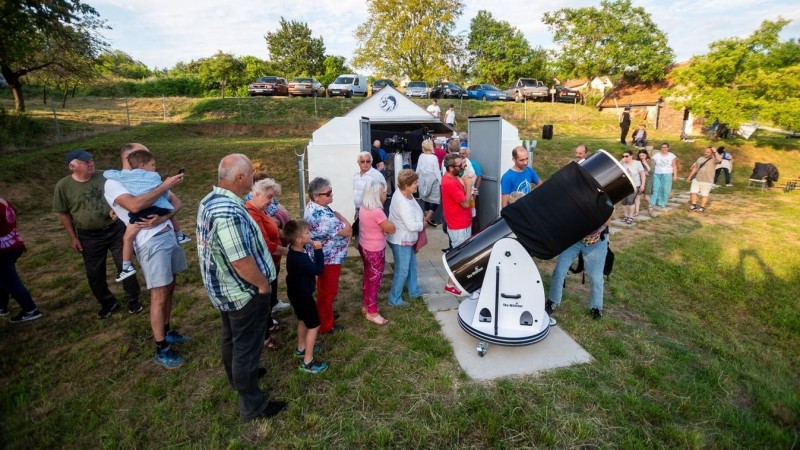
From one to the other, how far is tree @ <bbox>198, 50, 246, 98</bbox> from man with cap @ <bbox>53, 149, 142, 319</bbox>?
2880cm

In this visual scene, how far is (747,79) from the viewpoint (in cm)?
1628

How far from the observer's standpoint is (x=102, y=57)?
15.0 meters

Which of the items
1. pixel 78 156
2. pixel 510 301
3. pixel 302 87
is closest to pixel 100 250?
pixel 78 156

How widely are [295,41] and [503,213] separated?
4972cm

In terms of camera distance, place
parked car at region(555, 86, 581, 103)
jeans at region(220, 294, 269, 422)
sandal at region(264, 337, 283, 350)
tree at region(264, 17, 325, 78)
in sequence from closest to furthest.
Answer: jeans at region(220, 294, 269, 422), sandal at region(264, 337, 283, 350), parked car at region(555, 86, 581, 103), tree at region(264, 17, 325, 78)

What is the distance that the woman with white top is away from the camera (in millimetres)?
3972

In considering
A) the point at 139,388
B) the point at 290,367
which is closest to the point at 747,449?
the point at 290,367

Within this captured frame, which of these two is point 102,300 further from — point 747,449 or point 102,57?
point 102,57

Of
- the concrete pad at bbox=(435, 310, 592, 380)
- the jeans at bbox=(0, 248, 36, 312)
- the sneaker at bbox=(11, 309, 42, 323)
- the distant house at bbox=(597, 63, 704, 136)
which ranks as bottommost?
the sneaker at bbox=(11, 309, 42, 323)

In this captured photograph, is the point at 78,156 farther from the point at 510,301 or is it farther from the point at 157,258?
the point at 510,301

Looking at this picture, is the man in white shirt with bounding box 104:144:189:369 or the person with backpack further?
the person with backpack

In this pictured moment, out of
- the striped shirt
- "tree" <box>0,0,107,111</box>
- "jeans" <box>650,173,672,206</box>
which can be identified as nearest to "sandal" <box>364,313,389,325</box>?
the striped shirt

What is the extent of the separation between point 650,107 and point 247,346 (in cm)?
3125

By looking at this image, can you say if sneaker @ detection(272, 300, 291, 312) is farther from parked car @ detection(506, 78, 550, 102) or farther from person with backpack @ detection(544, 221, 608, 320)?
parked car @ detection(506, 78, 550, 102)
